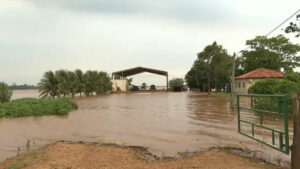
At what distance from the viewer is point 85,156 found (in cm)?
685

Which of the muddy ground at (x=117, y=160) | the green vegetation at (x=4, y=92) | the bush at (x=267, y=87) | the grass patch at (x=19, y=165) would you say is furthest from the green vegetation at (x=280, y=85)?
the green vegetation at (x=4, y=92)

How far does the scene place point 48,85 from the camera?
2916 centimetres

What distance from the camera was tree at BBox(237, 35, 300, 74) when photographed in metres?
41.8

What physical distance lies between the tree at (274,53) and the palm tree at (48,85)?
96.4 ft

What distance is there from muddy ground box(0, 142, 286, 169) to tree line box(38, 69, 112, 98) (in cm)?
2312

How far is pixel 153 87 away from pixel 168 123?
4441 cm

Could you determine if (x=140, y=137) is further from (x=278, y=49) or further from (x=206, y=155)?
(x=278, y=49)

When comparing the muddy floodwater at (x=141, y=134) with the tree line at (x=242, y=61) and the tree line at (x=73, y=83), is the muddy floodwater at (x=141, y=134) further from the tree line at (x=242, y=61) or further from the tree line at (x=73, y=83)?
the tree line at (x=242, y=61)

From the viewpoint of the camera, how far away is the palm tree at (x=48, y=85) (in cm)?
2883

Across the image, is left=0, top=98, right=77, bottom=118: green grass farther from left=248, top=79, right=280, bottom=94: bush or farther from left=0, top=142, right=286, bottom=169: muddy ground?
left=248, top=79, right=280, bottom=94: bush

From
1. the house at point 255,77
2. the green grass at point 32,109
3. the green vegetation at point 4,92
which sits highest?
the house at point 255,77

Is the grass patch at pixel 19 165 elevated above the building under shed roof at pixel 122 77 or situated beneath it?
situated beneath

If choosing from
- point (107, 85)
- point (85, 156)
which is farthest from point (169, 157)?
point (107, 85)

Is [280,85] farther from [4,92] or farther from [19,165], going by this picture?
[4,92]
